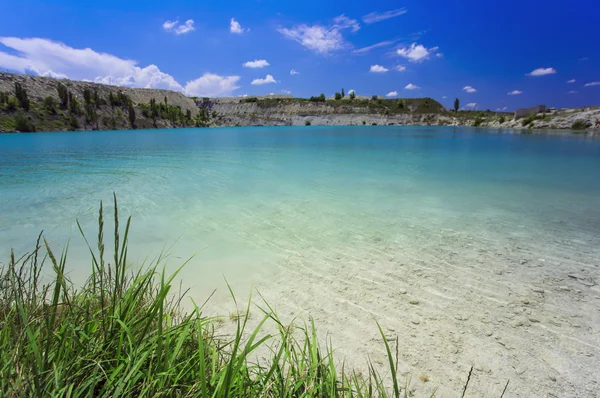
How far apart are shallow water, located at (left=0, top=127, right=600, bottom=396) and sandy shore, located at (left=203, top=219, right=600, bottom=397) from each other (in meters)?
0.02

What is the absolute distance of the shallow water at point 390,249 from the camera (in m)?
3.15

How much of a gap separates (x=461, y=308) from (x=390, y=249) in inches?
71.5

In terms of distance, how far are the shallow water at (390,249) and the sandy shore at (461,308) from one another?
2cm

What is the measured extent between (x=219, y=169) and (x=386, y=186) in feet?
27.4

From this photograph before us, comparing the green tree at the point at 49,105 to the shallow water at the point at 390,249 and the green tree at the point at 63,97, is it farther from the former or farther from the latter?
the shallow water at the point at 390,249

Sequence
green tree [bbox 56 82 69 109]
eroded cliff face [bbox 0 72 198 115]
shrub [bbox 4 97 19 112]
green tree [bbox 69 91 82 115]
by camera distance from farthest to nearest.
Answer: eroded cliff face [bbox 0 72 198 115], green tree [bbox 56 82 69 109], green tree [bbox 69 91 82 115], shrub [bbox 4 97 19 112]

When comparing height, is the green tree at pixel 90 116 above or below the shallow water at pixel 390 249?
above

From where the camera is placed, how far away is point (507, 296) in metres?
3.92

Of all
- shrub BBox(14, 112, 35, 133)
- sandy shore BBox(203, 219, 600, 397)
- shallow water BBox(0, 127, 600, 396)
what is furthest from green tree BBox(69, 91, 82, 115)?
sandy shore BBox(203, 219, 600, 397)

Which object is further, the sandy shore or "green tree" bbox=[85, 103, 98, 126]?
"green tree" bbox=[85, 103, 98, 126]

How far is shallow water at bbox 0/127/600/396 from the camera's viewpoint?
124 inches

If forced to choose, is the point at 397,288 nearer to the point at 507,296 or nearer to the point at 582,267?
the point at 507,296

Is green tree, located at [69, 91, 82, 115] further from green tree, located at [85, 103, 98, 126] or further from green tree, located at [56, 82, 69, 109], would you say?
green tree, located at [56, 82, 69, 109]

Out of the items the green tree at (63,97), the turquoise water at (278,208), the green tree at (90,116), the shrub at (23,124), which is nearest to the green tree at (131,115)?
the green tree at (90,116)
